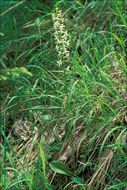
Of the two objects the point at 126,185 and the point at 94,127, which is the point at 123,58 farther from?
the point at 126,185

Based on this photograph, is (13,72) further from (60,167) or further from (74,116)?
(60,167)

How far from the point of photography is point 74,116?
3252 mm

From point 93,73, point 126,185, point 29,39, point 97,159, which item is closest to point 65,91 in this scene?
point 93,73

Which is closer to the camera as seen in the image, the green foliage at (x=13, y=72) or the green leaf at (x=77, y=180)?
the green leaf at (x=77, y=180)

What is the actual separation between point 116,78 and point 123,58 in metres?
0.13

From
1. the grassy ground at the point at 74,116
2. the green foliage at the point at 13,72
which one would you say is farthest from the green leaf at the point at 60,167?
the green foliage at the point at 13,72

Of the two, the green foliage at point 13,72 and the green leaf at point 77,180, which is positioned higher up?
the green foliage at point 13,72

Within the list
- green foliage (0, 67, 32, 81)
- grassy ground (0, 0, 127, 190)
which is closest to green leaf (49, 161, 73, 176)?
grassy ground (0, 0, 127, 190)

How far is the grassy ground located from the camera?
121 inches

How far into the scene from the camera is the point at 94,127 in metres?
3.24

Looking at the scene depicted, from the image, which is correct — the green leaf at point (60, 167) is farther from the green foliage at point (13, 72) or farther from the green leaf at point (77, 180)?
the green foliage at point (13, 72)

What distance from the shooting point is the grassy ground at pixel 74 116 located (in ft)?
10.1

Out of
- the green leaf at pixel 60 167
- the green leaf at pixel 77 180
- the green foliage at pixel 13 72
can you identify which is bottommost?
the green leaf at pixel 77 180

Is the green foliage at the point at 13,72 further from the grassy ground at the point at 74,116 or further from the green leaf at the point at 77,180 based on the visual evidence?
the green leaf at the point at 77,180
